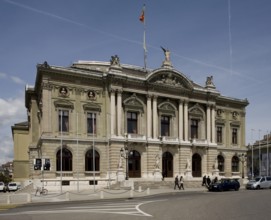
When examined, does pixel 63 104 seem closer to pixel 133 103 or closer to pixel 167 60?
pixel 133 103

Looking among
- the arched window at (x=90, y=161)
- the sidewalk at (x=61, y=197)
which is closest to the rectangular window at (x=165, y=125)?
the arched window at (x=90, y=161)

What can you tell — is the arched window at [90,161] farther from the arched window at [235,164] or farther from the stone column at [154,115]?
the arched window at [235,164]

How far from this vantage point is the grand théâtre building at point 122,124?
47875 millimetres

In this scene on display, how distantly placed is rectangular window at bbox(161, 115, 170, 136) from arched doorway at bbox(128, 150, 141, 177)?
232 inches

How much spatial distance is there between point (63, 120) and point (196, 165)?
22507 mm

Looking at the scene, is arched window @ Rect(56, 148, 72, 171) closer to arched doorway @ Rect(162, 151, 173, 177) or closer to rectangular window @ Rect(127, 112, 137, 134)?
rectangular window @ Rect(127, 112, 137, 134)

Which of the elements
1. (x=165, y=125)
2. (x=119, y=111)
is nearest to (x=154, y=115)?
(x=165, y=125)

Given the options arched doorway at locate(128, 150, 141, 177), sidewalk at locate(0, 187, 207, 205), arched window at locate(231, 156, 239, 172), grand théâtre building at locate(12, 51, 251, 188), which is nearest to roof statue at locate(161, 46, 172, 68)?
grand théâtre building at locate(12, 51, 251, 188)

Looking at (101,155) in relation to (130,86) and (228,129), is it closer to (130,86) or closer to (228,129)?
(130,86)

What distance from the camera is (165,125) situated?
188 ft

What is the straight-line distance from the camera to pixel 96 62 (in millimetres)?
57531

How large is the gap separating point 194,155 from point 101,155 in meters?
16.1

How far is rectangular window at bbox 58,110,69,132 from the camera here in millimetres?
48281

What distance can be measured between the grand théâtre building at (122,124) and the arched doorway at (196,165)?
150 mm
